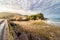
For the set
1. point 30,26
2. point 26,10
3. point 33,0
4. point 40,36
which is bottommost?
point 40,36

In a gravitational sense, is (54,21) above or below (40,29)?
above

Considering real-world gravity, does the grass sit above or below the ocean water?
below

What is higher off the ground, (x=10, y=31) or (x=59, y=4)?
(x=59, y=4)

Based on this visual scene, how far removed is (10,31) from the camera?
2336mm

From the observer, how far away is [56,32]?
2.38 m

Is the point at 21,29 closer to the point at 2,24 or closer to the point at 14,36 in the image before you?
the point at 14,36

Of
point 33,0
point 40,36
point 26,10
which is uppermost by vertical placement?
point 33,0

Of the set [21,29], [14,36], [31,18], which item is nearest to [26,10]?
[31,18]

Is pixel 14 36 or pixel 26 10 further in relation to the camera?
pixel 26 10

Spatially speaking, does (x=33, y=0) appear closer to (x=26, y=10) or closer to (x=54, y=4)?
(x=26, y=10)

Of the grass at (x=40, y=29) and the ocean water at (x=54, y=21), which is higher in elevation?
the ocean water at (x=54, y=21)

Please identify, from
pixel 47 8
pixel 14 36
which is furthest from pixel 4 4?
pixel 47 8

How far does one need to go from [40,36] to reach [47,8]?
1.72 feet

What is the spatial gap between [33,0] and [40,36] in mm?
655
